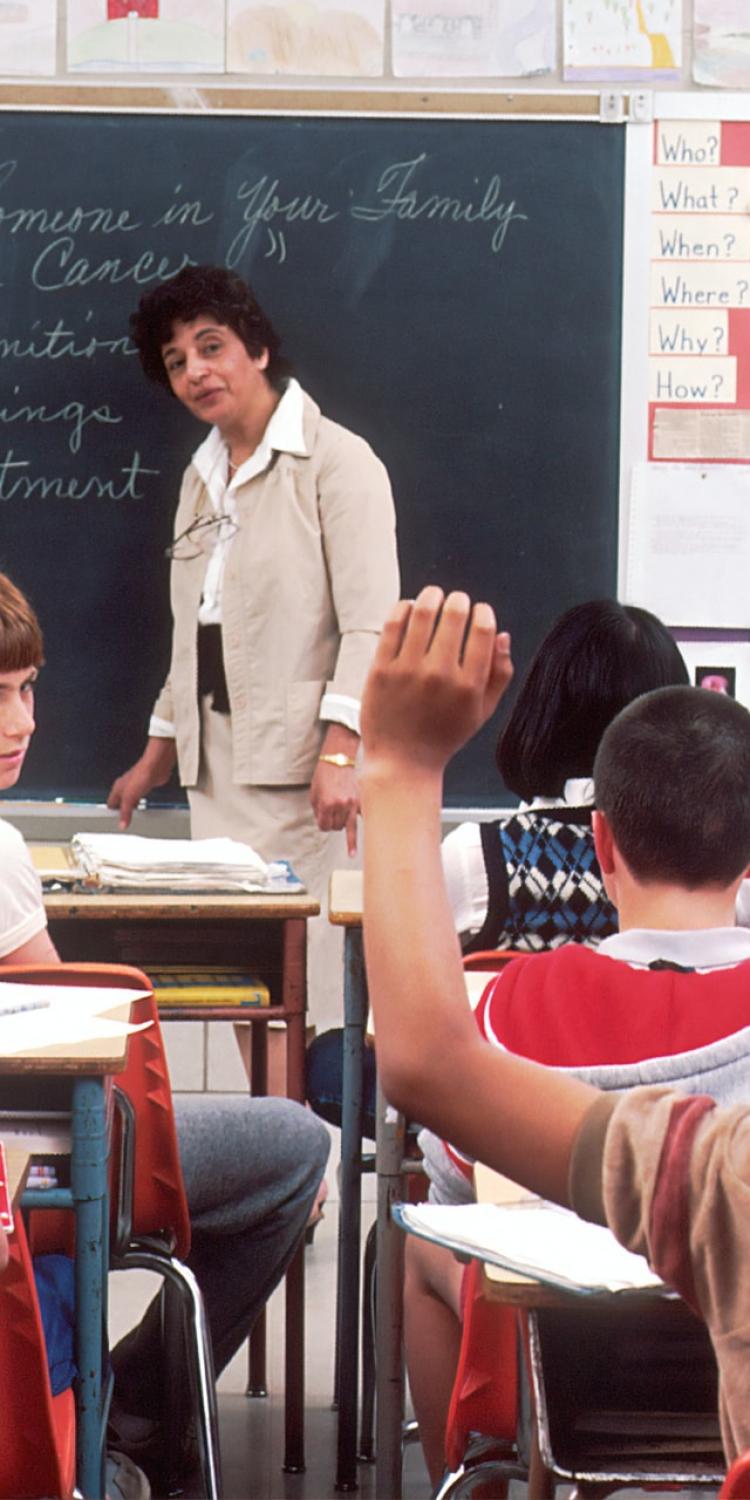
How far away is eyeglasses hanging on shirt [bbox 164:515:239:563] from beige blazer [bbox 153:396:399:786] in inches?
1.2

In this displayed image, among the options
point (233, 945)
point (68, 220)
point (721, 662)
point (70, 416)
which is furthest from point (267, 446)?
point (233, 945)

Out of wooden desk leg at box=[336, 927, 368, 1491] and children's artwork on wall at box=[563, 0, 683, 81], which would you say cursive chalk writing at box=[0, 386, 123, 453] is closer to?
children's artwork on wall at box=[563, 0, 683, 81]

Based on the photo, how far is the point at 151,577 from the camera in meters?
4.31

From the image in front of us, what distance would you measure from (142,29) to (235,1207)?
2.71m

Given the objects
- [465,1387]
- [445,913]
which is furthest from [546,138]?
[445,913]

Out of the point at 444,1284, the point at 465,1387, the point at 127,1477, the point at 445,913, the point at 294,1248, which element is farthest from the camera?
the point at 294,1248

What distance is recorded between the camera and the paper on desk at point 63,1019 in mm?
1921

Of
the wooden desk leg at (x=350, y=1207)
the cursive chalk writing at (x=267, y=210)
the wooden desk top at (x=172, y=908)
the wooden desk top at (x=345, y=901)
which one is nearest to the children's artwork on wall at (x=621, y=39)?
the cursive chalk writing at (x=267, y=210)

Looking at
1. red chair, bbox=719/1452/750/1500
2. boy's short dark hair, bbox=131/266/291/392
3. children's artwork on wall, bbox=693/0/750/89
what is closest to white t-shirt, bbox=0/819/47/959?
red chair, bbox=719/1452/750/1500

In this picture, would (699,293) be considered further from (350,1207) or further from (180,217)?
(350,1207)

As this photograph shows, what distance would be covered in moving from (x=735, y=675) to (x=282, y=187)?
1468 mm

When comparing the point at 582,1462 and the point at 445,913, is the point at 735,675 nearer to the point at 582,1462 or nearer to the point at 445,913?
the point at 582,1462

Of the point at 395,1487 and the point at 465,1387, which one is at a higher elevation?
the point at 465,1387

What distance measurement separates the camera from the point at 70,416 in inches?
169
